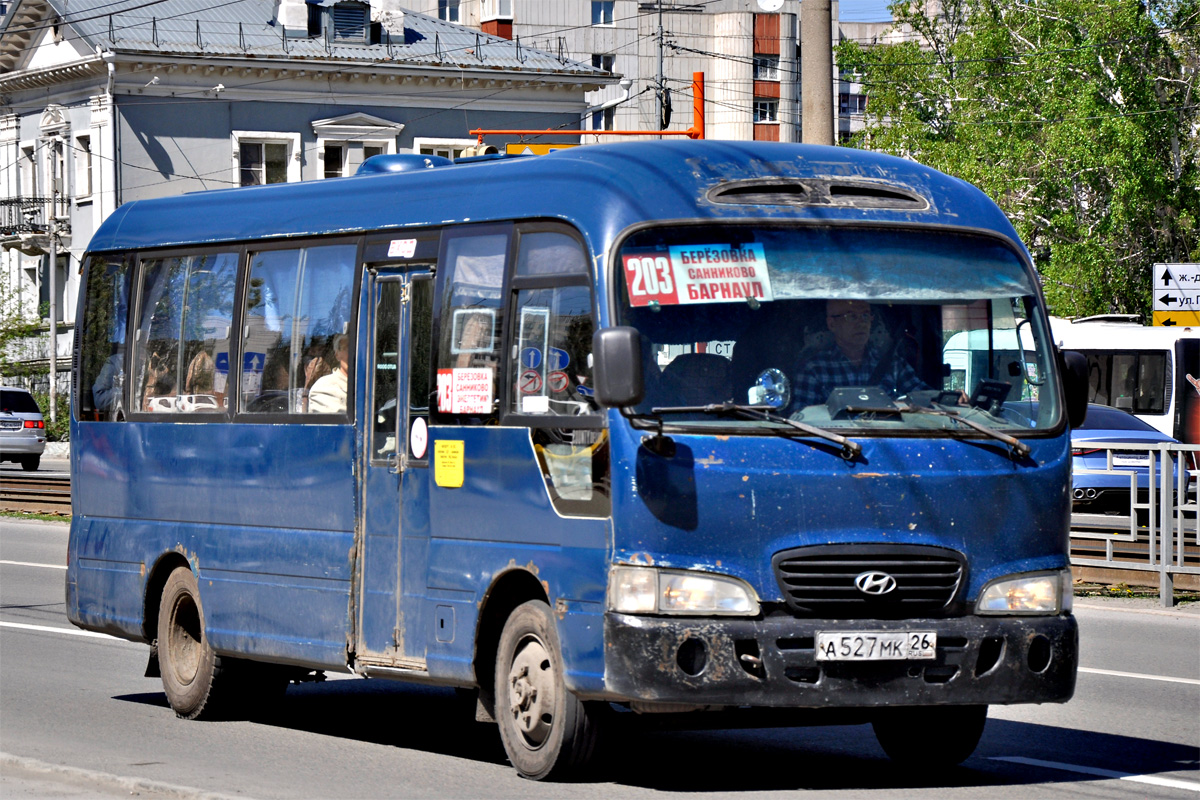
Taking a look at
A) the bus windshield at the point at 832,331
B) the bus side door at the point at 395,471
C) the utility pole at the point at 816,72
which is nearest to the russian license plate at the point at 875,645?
the bus windshield at the point at 832,331

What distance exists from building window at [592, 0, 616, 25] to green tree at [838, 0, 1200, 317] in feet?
108

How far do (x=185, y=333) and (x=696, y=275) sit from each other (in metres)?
4.13

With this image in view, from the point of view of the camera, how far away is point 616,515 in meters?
7.81

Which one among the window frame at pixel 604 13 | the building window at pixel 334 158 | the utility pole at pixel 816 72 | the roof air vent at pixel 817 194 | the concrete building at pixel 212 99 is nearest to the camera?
the roof air vent at pixel 817 194

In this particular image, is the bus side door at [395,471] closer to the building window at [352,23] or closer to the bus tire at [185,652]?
the bus tire at [185,652]

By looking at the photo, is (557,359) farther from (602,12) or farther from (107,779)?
(602,12)

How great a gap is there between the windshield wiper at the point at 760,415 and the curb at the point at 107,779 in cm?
223

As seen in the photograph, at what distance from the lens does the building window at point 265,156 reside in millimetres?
56188

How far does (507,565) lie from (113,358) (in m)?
4.23

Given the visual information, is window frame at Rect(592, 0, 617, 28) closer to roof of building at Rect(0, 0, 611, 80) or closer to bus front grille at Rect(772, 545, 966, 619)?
roof of building at Rect(0, 0, 611, 80)

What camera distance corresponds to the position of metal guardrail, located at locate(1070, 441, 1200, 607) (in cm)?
1655

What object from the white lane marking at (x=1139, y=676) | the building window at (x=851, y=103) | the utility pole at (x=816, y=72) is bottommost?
the white lane marking at (x=1139, y=676)

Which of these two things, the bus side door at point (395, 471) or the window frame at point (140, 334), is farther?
the window frame at point (140, 334)

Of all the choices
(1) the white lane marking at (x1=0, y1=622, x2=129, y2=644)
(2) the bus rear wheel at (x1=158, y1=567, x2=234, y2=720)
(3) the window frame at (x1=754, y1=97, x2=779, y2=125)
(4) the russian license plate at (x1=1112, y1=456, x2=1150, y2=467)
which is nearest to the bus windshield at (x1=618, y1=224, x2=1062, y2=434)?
(2) the bus rear wheel at (x1=158, y1=567, x2=234, y2=720)
